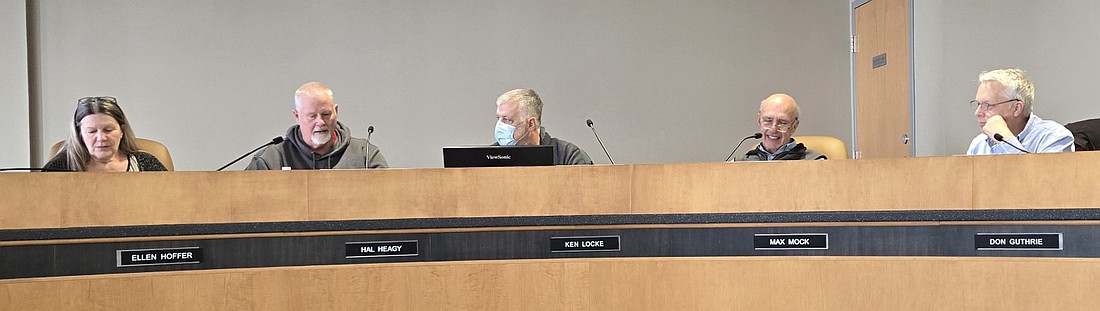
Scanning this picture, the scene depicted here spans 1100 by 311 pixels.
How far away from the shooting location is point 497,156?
2740 mm

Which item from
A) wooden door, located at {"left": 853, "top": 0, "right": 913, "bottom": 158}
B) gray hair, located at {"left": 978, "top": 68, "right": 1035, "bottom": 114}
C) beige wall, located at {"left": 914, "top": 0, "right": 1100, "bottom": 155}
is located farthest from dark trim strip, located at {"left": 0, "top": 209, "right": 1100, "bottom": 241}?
wooden door, located at {"left": 853, "top": 0, "right": 913, "bottom": 158}

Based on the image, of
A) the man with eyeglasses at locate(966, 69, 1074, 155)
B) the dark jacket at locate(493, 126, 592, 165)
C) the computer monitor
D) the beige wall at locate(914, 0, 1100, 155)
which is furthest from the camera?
the beige wall at locate(914, 0, 1100, 155)

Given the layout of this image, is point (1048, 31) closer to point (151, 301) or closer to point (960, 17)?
point (960, 17)

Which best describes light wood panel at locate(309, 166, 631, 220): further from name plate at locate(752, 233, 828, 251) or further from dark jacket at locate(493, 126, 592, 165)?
dark jacket at locate(493, 126, 592, 165)

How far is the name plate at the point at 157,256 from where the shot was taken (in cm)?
220

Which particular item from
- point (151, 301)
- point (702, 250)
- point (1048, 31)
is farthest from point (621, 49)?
point (151, 301)

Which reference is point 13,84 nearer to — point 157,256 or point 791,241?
point 157,256

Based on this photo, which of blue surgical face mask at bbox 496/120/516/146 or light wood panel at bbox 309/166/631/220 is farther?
blue surgical face mask at bbox 496/120/516/146

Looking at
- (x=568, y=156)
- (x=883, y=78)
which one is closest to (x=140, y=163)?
(x=568, y=156)

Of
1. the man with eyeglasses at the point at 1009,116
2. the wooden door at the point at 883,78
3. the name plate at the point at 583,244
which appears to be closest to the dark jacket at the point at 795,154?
the man with eyeglasses at the point at 1009,116

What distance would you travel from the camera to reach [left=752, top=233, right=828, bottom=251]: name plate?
7.61 feet

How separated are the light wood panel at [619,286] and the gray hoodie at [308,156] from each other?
→ 4.57 feet

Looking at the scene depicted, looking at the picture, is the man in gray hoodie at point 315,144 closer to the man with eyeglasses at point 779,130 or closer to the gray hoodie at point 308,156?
the gray hoodie at point 308,156

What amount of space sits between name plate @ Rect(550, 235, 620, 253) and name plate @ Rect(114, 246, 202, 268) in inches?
30.1
